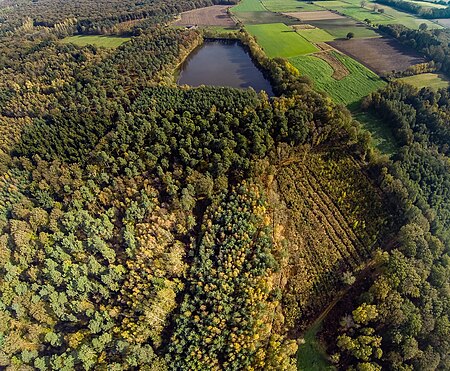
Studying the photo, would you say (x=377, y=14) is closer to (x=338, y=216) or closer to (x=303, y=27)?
(x=303, y=27)

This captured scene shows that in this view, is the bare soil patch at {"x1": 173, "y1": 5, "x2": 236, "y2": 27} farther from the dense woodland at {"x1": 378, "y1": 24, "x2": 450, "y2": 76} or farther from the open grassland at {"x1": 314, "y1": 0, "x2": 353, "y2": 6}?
the dense woodland at {"x1": 378, "y1": 24, "x2": 450, "y2": 76}

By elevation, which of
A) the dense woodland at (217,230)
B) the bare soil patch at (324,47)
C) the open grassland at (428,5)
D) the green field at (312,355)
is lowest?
the green field at (312,355)

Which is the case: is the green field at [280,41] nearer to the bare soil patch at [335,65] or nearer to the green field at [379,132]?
the bare soil patch at [335,65]

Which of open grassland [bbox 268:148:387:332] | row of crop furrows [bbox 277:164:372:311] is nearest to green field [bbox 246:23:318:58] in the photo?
open grassland [bbox 268:148:387:332]

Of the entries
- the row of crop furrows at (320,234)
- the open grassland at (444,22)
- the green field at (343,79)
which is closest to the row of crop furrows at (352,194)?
the row of crop furrows at (320,234)

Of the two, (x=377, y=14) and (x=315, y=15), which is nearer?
(x=315, y=15)

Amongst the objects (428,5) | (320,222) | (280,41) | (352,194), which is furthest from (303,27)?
(320,222)

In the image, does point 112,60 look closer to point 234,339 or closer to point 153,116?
point 153,116
